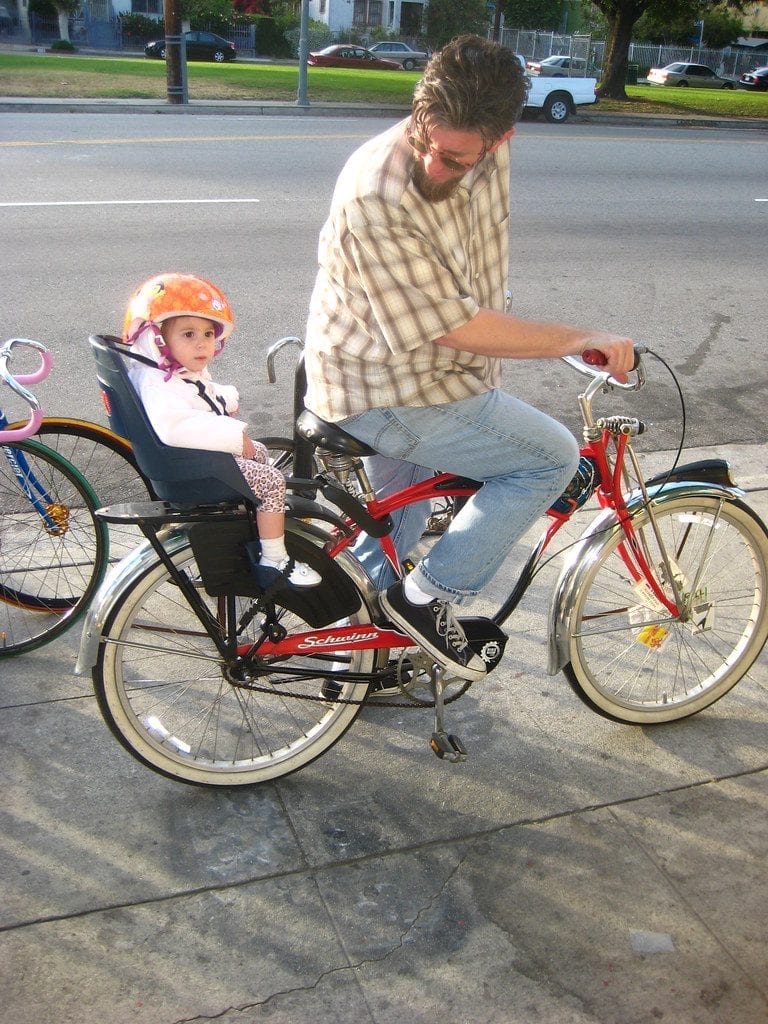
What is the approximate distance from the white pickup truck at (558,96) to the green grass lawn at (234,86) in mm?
3111

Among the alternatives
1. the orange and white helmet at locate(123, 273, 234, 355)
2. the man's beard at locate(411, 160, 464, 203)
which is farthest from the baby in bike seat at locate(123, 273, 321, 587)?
the man's beard at locate(411, 160, 464, 203)

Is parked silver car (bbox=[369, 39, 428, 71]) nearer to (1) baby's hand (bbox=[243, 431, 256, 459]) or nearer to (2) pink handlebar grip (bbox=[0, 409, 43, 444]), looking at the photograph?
(2) pink handlebar grip (bbox=[0, 409, 43, 444])

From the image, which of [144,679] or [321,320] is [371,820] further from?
[321,320]

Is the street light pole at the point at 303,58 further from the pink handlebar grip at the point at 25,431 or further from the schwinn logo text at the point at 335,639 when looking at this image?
the schwinn logo text at the point at 335,639

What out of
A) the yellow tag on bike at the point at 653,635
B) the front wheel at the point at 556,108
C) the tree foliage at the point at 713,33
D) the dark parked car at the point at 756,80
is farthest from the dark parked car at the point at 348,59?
the yellow tag on bike at the point at 653,635

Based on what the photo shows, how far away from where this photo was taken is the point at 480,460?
2.83 meters

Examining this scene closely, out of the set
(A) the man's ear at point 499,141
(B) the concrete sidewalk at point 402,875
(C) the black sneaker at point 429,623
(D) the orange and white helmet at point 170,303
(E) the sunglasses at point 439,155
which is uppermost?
(A) the man's ear at point 499,141

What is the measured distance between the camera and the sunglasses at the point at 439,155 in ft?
8.02

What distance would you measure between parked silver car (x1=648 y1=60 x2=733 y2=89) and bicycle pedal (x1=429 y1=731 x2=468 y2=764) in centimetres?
4965

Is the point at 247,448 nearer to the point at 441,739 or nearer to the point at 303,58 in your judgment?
the point at 441,739

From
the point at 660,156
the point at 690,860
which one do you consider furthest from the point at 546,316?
the point at 660,156

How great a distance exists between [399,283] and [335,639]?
1118 mm

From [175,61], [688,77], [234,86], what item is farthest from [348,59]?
[175,61]

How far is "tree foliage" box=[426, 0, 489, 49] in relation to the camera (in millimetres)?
50969
